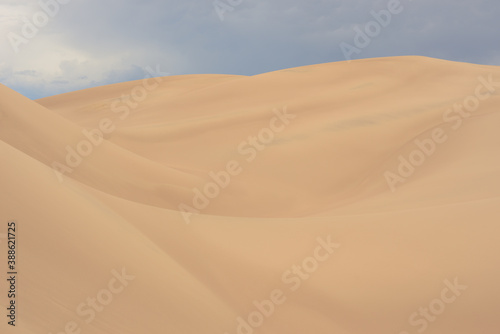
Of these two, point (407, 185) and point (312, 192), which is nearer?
point (407, 185)

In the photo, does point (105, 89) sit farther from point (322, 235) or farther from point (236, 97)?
point (322, 235)

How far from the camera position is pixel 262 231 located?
6.16 m

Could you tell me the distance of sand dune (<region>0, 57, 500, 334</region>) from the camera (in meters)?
4.19

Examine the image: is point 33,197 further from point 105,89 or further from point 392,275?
point 105,89

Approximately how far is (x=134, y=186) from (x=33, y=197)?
4.95 meters

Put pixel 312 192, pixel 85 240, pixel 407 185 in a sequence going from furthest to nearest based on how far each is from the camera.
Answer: pixel 312 192, pixel 407 185, pixel 85 240

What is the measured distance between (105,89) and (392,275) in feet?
88.0

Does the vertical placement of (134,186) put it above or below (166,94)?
below

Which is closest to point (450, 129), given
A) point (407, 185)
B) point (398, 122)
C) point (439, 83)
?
point (398, 122)

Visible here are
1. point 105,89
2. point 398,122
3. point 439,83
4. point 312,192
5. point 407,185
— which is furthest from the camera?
point 105,89

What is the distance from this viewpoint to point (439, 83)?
56.2 ft

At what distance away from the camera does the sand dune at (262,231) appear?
4188 mm

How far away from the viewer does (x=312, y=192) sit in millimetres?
11344

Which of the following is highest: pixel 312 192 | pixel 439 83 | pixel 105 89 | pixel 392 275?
pixel 439 83
